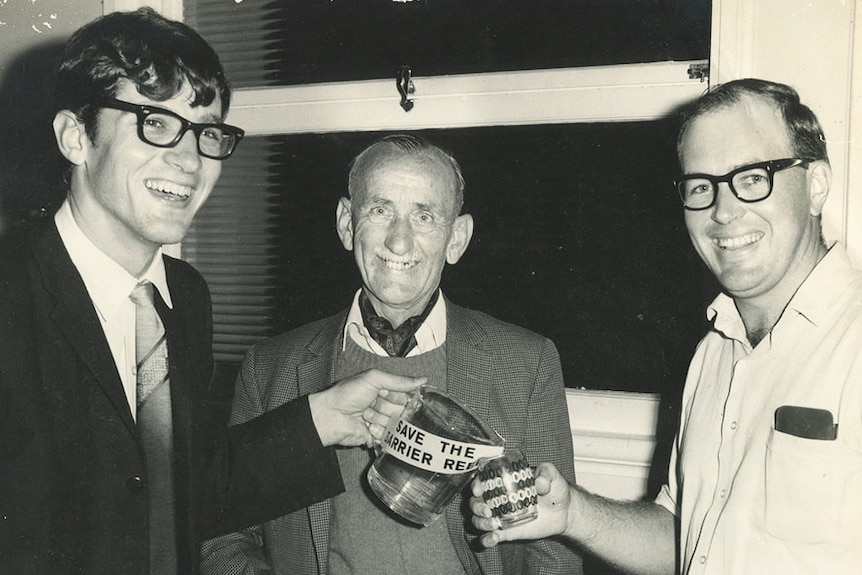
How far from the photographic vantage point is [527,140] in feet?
6.01

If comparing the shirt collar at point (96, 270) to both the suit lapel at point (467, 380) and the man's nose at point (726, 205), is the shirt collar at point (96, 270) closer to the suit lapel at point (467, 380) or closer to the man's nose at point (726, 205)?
the suit lapel at point (467, 380)

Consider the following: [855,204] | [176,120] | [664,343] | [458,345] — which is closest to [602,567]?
[664,343]

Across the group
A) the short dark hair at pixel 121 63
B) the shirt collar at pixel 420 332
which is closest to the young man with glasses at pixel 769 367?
the shirt collar at pixel 420 332

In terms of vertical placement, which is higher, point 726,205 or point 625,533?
point 726,205

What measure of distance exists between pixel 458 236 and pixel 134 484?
32.5 inches

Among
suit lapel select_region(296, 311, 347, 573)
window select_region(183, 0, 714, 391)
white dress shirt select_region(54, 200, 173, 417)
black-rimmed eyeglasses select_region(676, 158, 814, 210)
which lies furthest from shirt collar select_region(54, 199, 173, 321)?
black-rimmed eyeglasses select_region(676, 158, 814, 210)

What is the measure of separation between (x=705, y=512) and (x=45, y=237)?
1.28 meters

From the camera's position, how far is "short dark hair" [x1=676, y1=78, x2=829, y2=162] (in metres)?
Result: 1.19

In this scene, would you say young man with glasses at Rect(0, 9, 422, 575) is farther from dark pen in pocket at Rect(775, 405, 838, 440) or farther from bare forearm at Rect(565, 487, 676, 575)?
dark pen in pocket at Rect(775, 405, 838, 440)

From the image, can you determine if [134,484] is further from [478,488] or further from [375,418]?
[478,488]

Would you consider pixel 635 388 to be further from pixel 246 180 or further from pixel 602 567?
pixel 246 180

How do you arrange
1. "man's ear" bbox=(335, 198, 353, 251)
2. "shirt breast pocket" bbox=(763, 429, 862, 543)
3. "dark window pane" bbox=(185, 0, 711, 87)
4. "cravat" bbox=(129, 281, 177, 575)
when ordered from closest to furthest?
"shirt breast pocket" bbox=(763, 429, 862, 543), "cravat" bbox=(129, 281, 177, 575), "man's ear" bbox=(335, 198, 353, 251), "dark window pane" bbox=(185, 0, 711, 87)

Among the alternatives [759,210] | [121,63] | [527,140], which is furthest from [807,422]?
[121,63]

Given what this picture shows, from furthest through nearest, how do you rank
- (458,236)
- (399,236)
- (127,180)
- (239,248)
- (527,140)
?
(239,248) < (527,140) < (458,236) < (399,236) < (127,180)
